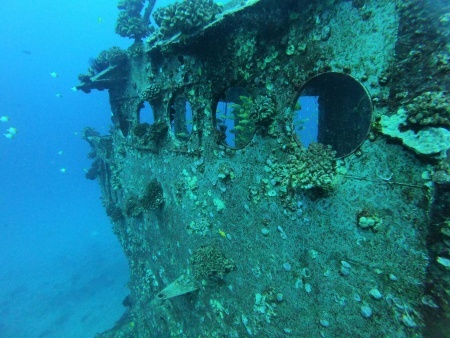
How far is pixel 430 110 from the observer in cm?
233

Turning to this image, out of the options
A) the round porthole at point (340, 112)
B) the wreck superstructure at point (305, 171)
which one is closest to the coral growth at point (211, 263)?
the wreck superstructure at point (305, 171)

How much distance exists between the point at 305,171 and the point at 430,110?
1.45 meters

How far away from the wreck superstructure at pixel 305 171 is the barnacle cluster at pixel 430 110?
0.01 m

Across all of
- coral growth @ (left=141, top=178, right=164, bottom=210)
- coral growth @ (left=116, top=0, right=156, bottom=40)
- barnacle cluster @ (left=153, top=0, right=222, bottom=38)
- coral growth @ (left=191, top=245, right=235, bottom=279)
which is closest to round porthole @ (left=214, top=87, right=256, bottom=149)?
barnacle cluster @ (left=153, top=0, right=222, bottom=38)

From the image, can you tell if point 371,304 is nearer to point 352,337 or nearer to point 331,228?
point 352,337

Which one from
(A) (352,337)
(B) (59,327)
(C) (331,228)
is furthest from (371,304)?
(B) (59,327)

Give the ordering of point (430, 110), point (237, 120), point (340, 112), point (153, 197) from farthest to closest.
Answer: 1. point (237, 120)
2. point (153, 197)
3. point (340, 112)
4. point (430, 110)

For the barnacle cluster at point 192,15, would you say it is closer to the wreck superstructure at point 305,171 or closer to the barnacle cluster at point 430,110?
the wreck superstructure at point 305,171

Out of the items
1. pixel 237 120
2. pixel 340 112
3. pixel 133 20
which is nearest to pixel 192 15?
pixel 237 120

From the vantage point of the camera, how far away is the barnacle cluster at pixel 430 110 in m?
2.26

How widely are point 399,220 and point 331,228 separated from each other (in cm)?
86

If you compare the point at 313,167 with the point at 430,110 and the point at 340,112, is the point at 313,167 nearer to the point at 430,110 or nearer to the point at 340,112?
the point at 430,110

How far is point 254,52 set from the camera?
410 cm

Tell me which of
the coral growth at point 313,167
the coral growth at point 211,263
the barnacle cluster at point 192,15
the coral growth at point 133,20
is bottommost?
the coral growth at point 211,263
